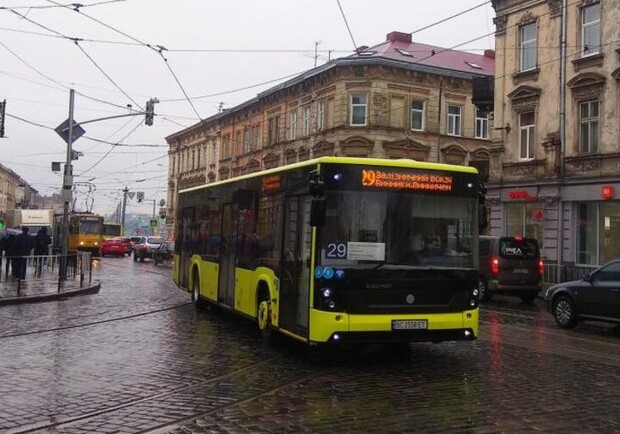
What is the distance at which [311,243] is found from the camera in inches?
343

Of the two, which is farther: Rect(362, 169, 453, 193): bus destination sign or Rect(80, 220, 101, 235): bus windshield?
Rect(80, 220, 101, 235): bus windshield

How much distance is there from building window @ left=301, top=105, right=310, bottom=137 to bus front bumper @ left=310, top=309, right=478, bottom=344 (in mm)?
35484

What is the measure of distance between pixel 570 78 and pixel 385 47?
57.1 feet

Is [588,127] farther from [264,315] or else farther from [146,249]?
[146,249]

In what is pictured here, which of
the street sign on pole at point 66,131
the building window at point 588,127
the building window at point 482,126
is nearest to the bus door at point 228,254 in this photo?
the street sign on pole at point 66,131

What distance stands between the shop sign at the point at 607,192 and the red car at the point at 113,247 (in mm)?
38217

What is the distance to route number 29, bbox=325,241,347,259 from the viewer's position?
862 cm

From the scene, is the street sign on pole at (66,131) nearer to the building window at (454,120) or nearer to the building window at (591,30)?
the building window at (591,30)

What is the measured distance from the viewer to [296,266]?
9.23 meters

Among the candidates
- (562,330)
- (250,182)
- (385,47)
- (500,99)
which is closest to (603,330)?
(562,330)

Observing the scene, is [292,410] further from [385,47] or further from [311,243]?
[385,47]

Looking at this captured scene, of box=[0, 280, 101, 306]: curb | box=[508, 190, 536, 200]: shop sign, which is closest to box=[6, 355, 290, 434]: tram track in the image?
box=[0, 280, 101, 306]: curb

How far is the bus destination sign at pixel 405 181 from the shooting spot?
8859 millimetres

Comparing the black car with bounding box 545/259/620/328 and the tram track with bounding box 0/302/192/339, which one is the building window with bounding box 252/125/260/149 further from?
the black car with bounding box 545/259/620/328
